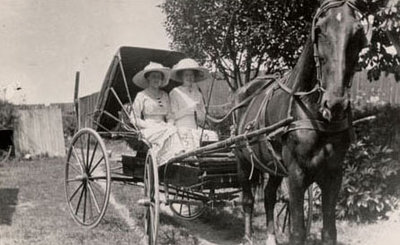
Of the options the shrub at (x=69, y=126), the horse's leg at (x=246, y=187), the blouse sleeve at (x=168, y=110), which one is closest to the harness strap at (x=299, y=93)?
the horse's leg at (x=246, y=187)

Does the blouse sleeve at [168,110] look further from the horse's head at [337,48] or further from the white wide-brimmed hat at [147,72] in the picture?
the horse's head at [337,48]

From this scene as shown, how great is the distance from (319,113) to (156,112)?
3487mm

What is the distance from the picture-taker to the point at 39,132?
→ 17359mm

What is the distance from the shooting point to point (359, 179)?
694 cm

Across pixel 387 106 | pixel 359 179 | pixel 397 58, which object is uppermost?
pixel 397 58

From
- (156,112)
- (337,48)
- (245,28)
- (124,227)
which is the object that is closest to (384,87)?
(245,28)

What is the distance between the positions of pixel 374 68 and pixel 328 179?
2910mm

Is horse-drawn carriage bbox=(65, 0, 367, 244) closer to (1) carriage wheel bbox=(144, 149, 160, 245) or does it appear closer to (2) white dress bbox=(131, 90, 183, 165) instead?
(1) carriage wheel bbox=(144, 149, 160, 245)

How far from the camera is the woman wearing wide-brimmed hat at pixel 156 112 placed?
6.12 metres

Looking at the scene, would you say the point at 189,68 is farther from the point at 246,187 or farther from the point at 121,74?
the point at 246,187

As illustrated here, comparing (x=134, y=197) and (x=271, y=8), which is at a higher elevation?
(x=271, y=8)

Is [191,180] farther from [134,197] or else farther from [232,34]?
[232,34]

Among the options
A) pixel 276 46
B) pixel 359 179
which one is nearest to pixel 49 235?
pixel 359 179

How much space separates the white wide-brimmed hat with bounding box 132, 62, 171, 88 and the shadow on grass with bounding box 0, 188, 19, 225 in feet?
9.11
